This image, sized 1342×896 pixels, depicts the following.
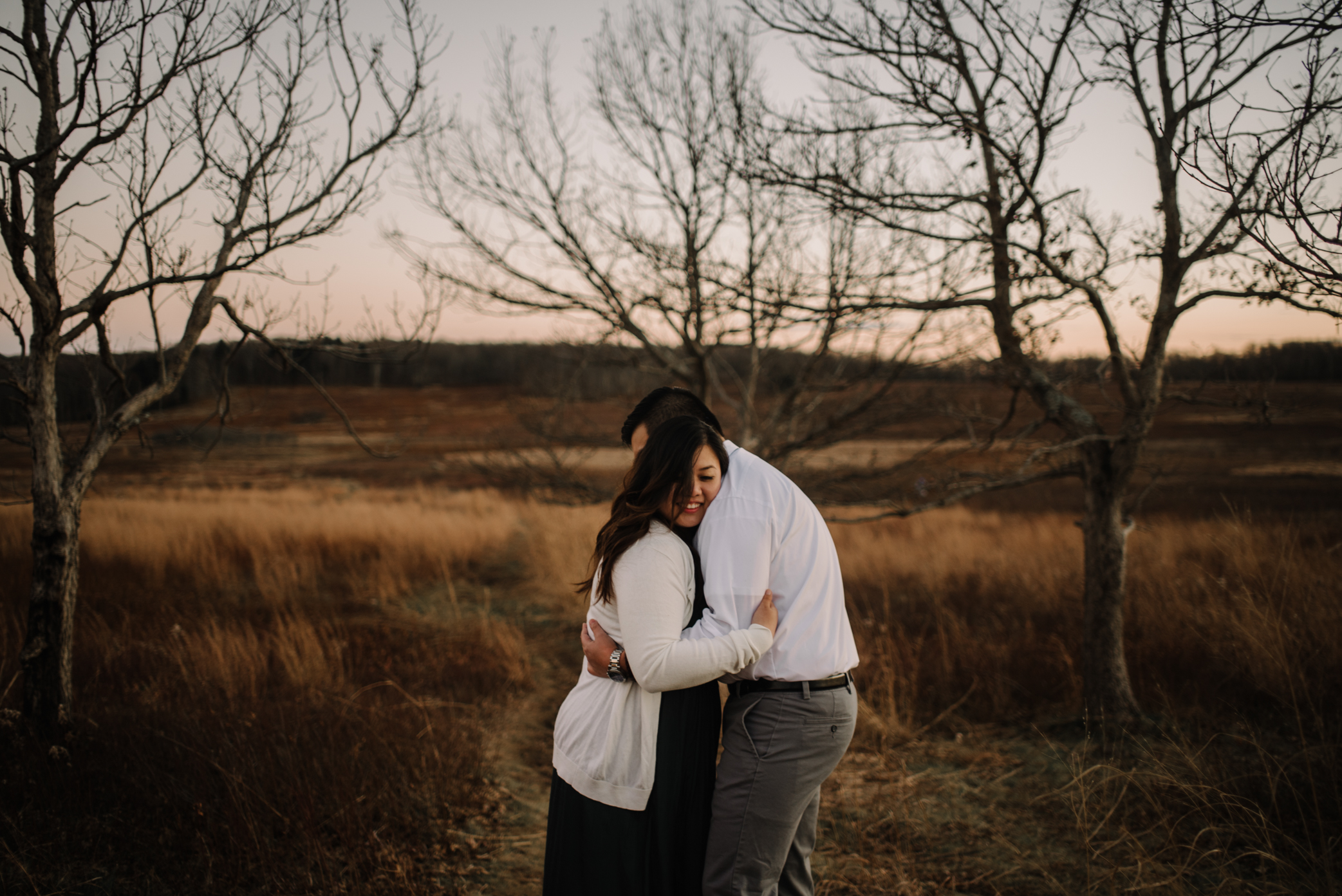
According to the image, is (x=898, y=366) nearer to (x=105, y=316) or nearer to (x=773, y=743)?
(x=773, y=743)

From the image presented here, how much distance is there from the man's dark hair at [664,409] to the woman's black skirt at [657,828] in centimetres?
80

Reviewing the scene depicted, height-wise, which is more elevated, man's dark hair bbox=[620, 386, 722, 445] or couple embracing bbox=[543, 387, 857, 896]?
man's dark hair bbox=[620, 386, 722, 445]

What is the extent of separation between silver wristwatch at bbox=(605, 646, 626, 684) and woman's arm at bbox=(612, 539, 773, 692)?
91 millimetres

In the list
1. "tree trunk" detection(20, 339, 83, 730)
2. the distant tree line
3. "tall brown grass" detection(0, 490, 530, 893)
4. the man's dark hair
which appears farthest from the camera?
the distant tree line

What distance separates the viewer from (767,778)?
72.0 inches

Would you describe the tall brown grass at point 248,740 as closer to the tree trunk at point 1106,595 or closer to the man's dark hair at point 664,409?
the man's dark hair at point 664,409

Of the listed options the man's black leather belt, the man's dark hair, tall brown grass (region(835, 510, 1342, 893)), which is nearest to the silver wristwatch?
the man's black leather belt

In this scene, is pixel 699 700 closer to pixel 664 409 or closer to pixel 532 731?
pixel 664 409

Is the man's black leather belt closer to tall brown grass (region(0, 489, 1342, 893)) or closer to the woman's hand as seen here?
the woman's hand

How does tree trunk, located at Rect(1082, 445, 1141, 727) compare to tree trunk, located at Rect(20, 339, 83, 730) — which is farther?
tree trunk, located at Rect(1082, 445, 1141, 727)

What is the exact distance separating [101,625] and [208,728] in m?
2.91

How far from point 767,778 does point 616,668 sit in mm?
499

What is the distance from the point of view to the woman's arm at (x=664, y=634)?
167 centimetres

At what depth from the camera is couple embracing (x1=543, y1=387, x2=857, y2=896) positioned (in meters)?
1.79
